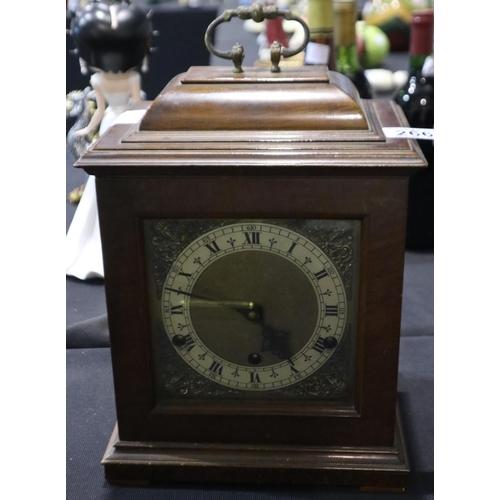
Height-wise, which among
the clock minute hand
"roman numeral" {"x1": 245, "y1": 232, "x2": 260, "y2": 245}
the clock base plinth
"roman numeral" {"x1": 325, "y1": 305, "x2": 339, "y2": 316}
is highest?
"roman numeral" {"x1": 245, "y1": 232, "x2": 260, "y2": 245}

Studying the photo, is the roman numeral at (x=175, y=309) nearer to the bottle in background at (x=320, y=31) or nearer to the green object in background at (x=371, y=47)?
the bottle in background at (x=320, y=31)

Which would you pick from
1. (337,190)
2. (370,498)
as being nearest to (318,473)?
(370,498)

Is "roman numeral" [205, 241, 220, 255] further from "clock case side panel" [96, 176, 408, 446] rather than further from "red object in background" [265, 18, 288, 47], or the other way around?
"red object in background" [265, 18, 288, 47]

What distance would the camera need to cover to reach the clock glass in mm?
889

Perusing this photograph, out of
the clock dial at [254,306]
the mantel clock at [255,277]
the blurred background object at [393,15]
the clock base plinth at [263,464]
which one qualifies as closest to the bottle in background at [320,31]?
the mantel clock at [255,277]

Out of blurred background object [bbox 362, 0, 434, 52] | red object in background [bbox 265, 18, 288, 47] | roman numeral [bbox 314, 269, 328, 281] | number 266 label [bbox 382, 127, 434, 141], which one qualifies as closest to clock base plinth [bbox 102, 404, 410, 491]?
roman numeral [bbox 314, 269, 328, 281]

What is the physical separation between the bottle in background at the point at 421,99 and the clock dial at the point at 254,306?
0.63m

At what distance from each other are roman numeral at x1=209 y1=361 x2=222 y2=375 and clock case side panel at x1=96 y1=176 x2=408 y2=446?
5 cm

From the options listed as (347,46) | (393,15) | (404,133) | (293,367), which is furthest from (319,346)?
(393,15)

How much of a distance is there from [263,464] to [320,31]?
2.65 ft

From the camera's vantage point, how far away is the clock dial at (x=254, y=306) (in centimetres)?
90

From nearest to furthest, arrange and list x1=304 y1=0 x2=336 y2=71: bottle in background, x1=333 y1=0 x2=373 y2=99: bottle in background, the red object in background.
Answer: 1. x1=304 y1=0 x2=336 y2=71: bottle in background
2. x1=333 y1=0 x2=373 y2=99: bottle in background
3. the red object in background

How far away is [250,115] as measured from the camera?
864 mm

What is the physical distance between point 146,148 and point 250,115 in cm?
13
